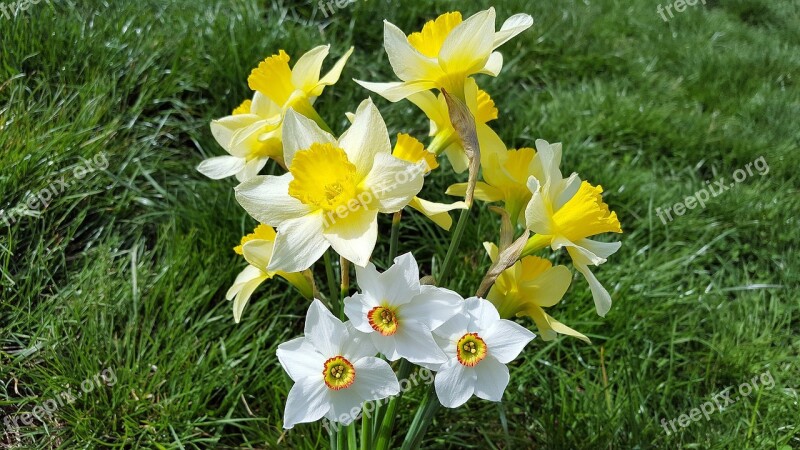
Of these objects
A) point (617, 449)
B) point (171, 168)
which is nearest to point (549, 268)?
point (617, 449)

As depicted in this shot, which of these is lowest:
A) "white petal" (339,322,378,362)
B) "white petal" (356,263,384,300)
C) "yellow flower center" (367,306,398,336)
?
"white petal" (339,322,378,362)

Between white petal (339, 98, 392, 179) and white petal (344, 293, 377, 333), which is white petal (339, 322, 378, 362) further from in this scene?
white petal (339, 98, 392, 179)

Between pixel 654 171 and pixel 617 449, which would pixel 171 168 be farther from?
pixel 654 171

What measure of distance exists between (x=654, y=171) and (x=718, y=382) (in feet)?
3.99

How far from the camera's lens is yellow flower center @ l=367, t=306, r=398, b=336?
1.00 metres

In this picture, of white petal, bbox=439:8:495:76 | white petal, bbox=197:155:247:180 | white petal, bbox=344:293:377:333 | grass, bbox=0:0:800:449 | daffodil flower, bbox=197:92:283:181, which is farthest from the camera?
grass, bbox=0:0:800:449

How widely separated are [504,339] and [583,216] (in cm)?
25

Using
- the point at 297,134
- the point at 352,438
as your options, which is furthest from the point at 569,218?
the point at 352,438

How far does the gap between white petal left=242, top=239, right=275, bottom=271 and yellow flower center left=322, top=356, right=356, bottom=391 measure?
0.84 ft

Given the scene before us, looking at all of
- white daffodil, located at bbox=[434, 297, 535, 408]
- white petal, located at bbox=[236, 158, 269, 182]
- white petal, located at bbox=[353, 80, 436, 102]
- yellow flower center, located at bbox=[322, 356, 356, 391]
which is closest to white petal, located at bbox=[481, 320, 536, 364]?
white daffodil, located at bbox=[434, 297, 535, 408]

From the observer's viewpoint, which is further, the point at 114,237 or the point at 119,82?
the point at 119,82

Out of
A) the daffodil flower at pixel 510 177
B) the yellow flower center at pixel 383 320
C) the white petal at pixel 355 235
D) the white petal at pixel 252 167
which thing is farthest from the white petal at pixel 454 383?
the white petal at pixel 252 167

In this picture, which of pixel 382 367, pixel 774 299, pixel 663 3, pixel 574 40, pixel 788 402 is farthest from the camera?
pixel 663 3

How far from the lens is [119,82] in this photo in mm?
2475
